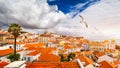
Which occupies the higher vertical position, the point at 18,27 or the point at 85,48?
the point at 18,27

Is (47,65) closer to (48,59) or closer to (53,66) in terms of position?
(53,66)

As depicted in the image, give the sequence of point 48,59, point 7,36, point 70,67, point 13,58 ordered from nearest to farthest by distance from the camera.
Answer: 1. point 70,67
2. point 48,59
3. point 13,58
4. point 7,36

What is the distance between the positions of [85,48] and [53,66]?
387 feet

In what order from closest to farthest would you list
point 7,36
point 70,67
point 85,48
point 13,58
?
point 70,67 < point 13,58 < point 7,36 < point 85,48

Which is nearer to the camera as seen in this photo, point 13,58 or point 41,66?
point 41,66

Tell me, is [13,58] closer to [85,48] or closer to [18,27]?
[18,27]

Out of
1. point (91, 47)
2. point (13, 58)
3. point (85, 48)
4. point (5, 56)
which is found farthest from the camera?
point (91, 47)

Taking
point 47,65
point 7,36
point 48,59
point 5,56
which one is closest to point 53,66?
point 47,65

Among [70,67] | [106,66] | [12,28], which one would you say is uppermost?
[12,28]

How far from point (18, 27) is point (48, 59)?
454 inches

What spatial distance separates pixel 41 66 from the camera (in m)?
21.3

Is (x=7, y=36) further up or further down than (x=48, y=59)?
further up

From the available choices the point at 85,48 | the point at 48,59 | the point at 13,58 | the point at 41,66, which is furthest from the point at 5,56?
the point at 85,48

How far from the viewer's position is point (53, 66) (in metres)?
21.2
